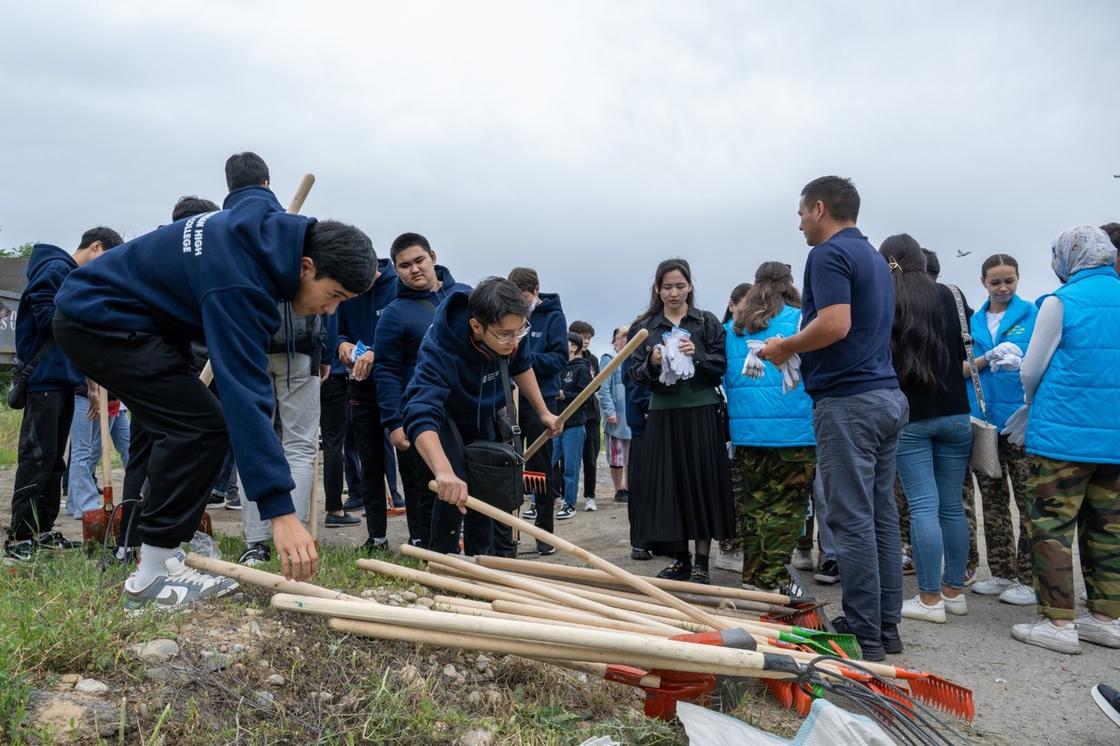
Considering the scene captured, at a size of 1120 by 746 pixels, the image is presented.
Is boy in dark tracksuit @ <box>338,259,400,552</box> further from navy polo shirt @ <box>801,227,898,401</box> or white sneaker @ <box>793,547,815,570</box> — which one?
white sneaker @ <box>793,547,815,570</box>

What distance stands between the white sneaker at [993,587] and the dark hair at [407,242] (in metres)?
4.05

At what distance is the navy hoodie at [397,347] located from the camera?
15.7 ft

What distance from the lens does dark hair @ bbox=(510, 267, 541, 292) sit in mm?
6219

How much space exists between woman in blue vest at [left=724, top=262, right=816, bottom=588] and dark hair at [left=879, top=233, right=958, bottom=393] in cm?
61

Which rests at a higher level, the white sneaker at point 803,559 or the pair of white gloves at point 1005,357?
the pair of white gloves at point 1005,357

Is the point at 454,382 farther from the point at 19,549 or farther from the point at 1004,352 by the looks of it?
the point at 1004,352

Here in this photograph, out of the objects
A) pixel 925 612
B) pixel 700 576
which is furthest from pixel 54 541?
pixel 925 612

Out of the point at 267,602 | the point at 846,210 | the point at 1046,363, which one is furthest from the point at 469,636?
the point at 1046,363

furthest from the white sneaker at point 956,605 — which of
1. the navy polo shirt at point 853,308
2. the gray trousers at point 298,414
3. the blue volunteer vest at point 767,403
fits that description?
the gray trousers at point 298,414

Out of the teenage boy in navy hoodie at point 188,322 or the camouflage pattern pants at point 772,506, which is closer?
the teenage boy in navy hoodie at point 188,322

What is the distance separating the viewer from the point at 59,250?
194 inches

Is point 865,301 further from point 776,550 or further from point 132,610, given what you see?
point 132,610

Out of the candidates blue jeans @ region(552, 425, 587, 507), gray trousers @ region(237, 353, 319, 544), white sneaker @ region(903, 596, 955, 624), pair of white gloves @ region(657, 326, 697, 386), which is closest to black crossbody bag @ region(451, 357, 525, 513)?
gray trousers @ region(237, 353, 319, 544)

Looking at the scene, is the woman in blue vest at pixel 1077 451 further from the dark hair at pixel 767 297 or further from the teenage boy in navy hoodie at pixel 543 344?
the teenage boy in navy hoodie at pixel 543 344
